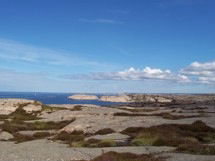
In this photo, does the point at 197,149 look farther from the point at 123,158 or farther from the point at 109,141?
the point at 109,141

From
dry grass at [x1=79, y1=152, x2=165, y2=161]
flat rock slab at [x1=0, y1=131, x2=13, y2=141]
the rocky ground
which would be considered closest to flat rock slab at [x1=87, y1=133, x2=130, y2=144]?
the rocky ground

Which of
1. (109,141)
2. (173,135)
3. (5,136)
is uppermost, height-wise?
(173,135)

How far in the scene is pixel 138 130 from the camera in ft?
176

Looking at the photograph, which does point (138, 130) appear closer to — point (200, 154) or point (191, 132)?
point (191, 132)

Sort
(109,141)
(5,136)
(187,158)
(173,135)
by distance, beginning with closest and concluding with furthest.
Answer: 1. (187,158)
2. (109,141)
3. (173,135)
4. (5,136)

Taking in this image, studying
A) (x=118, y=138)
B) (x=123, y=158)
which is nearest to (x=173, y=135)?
(x=118, y=138)

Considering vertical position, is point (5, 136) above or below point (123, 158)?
below

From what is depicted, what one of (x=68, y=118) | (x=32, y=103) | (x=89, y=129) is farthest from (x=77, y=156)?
(x=32, y=103)

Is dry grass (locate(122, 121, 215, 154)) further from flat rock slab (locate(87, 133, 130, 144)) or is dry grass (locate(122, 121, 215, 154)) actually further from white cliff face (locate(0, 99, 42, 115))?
white cliff face (locate(0, 99, 42, 115))

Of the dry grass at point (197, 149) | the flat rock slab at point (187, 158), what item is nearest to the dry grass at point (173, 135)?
the dry grass at point (197, 149)

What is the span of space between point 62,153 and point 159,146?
1051 centimetres

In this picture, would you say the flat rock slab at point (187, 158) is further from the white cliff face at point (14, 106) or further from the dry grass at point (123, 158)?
the white cliff face at point (14, 106)

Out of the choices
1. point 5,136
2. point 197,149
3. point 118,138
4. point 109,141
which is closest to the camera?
point 197,149

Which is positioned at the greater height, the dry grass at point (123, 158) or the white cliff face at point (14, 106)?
the white cliff face at point (14, 106)
